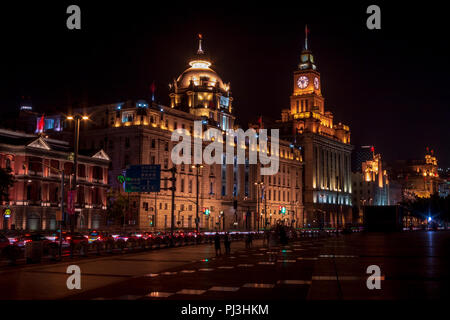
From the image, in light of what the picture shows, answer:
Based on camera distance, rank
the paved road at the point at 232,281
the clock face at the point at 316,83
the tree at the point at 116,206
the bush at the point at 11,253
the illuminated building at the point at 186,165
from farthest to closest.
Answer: the clock face at the point at 316,83, the illuminated building at the point at 186,165, the tree at the point at 116,206, the bush at the point at 11,253, the paved road at the point at 232,281

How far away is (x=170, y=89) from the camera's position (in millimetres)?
144250

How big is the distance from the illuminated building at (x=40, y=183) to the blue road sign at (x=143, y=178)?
71.7 ft

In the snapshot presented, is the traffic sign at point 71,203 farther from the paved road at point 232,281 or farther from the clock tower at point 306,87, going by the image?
the clock tower at point 306,87

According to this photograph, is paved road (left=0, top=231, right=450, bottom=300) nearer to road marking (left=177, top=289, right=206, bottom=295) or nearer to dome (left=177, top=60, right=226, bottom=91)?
road marking (left=177, top=289, right=206, bottom=295)

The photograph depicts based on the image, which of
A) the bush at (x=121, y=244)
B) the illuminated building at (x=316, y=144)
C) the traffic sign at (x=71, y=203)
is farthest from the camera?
the illuminated building at (x=316, y=144)

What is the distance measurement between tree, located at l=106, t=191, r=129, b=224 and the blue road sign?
44.2m

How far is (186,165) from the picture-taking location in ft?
378

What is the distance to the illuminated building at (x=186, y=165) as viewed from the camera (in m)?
104

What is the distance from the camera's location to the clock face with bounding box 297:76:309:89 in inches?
7313

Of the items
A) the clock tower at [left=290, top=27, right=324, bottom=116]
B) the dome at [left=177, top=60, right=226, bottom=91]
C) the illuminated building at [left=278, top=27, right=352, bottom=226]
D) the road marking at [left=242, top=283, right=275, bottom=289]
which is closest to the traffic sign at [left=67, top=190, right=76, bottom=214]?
the road marking at [left=242, top=283, right=275, bottom=289]

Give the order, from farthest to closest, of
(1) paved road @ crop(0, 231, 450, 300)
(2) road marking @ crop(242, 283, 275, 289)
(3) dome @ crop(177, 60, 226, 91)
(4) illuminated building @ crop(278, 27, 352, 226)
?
(4) illuminated building @ crop(278, 27, 352, 226) → (3) dome @ crop(177, 60, 226, 91) → (2) road marking @ crop(242, 283, 275, 289) → (1) paved road @ crop(0, 231, 450, 300)

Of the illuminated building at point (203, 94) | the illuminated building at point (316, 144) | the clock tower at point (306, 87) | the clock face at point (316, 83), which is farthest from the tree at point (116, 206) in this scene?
the clock face at point (316, 83)
